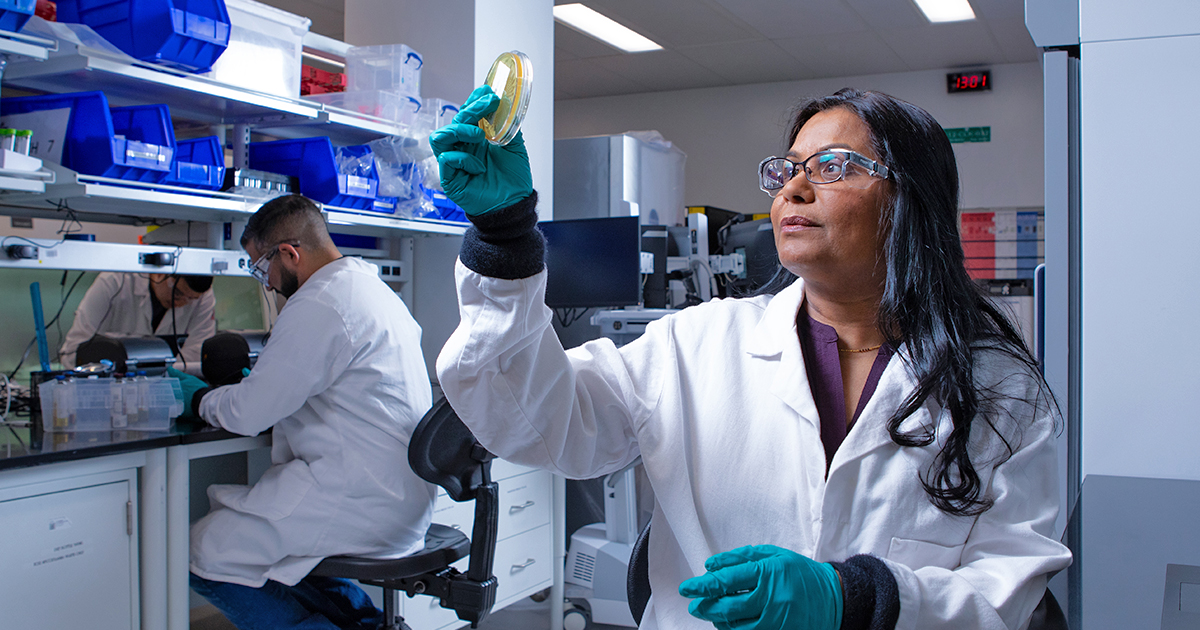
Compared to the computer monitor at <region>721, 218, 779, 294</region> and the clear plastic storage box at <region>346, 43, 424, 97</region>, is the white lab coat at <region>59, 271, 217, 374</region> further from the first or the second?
the computer monitor at <region>721, 218, 779, 294</region>

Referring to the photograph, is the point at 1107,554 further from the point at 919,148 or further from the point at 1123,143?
the point at 1123,143

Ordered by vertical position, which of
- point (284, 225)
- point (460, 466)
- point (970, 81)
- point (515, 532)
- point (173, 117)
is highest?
point (970, 81)

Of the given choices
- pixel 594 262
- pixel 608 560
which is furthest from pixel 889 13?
pixel 608 560

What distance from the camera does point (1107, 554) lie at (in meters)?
0.93

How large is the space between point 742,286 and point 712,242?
0.62 meters

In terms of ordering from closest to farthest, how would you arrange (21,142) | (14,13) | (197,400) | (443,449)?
(14,13), (21,142), (443,449), (197,400)

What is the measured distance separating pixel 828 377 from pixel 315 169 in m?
1.93

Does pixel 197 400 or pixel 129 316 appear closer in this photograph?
pixel 197 400

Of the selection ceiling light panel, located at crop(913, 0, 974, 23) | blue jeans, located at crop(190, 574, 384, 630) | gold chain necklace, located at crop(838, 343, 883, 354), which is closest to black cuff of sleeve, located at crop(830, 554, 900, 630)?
gold chain necklace, located at crop(838, 343, 883, 354)

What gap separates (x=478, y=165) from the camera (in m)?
0.93

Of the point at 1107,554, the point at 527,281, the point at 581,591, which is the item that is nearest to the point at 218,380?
the point at 581,591

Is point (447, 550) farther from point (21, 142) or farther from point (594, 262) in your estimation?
point (594, 262)

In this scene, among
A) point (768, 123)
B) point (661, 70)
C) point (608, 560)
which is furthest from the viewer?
point (768, 123)

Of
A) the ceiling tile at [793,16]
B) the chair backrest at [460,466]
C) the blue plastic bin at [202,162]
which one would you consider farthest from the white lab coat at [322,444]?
the ceiling tile at [793,16]
